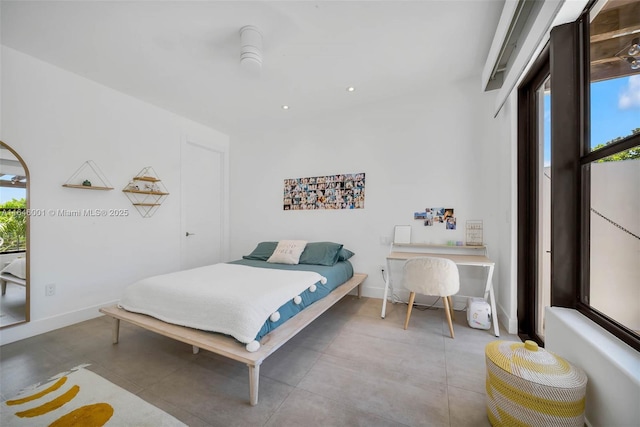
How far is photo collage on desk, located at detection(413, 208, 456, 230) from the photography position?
3.09m

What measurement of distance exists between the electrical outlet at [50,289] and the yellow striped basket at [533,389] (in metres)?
3.80

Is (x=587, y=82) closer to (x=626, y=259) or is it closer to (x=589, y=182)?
(x=589, y=182)

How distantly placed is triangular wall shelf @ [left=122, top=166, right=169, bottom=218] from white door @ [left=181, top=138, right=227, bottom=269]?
358mm

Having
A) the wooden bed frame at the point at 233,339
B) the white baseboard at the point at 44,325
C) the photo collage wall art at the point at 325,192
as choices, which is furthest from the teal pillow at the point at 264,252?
the white baseboard at the point at 44,325

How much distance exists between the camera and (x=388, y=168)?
3.42 m

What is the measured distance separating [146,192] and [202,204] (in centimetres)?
97

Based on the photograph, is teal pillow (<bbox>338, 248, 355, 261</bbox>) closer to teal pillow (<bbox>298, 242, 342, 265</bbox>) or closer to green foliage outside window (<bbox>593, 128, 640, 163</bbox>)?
teal pillow (<bbox>298, 242, 342, 265</bbox>)

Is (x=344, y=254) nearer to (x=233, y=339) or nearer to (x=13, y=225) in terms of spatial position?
(x=233, y=339)

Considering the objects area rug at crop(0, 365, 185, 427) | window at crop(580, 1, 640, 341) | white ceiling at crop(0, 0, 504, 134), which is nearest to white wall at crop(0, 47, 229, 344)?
white ceiling at crop(0, 0, 504, 134)

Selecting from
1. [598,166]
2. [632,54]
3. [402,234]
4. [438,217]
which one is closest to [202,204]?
[402,234]

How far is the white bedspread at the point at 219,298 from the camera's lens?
5.53ft

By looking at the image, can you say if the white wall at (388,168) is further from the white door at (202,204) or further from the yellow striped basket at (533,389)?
the yellow striped basket at (533,389)

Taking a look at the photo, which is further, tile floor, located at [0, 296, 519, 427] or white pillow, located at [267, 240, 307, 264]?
white pillow, located at [267, 240, 307, 264]

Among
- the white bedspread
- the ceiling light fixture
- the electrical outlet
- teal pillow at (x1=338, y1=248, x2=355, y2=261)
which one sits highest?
the ceiling light fixture
